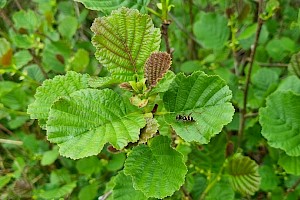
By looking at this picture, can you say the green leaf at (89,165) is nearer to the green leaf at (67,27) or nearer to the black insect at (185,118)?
the green leaf at (67,27)

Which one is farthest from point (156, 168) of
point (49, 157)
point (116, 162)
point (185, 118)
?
point (49, 157)

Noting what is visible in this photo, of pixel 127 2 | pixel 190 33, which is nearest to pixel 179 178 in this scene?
pixel 127 2

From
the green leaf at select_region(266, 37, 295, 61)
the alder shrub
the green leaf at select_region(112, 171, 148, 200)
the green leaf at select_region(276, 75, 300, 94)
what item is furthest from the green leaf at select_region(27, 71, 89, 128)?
the green leaf at select_region(266, 37, 295, 61)

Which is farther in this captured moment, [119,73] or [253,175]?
[253,175]

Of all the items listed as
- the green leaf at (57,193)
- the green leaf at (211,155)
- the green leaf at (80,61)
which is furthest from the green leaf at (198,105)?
the green leaf at (80,61)

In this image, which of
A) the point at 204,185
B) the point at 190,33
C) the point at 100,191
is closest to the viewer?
the point at 204,185

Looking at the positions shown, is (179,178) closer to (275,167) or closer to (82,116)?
(82,116)

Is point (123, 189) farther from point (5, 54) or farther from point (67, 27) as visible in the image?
point (67, 27)
